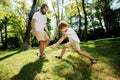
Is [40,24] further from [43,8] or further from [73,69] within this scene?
[73,69]

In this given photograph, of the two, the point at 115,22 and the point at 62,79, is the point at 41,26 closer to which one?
the point at 62,79

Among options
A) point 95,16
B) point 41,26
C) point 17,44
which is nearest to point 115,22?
point 95,16

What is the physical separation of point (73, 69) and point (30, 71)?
1.77 m

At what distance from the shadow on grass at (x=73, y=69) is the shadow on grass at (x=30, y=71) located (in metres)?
0.71

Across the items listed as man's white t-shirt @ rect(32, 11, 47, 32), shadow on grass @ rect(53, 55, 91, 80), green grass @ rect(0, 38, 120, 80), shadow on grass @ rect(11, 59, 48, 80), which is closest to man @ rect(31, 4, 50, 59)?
man's white t-shirt @ rect(32, 11, 47, 32)

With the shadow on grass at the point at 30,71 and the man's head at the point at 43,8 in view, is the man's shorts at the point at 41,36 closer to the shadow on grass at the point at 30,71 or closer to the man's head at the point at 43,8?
the man's head at the point at 43,8

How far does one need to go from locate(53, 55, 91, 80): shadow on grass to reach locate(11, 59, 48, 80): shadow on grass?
28.0 inches

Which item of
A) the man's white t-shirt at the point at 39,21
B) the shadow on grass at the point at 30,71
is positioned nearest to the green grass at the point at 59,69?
the shadow on grass at the point at 30,71

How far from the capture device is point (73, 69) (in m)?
8.80

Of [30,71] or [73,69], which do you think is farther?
[73,69]

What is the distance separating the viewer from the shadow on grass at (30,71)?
7855mm

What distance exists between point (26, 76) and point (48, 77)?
82 centimetres

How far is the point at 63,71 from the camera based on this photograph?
8.51 metres

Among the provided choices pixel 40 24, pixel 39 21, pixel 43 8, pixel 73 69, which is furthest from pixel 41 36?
pixel 73 69
